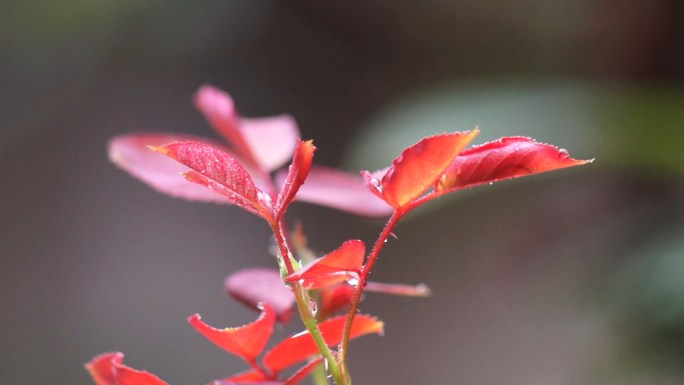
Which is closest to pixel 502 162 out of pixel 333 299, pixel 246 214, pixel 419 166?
pixel 419 166

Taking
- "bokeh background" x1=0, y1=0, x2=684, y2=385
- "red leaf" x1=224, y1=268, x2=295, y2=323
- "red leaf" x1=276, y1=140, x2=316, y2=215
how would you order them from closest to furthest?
1. "red leaf" x1=276, y1=140, x2=316, y2=215
2. "red leaf" x1=224, y1=268, x2=295, y2=323
3. "bokeh background" x1=0, y1=0, x2=684, y2=385

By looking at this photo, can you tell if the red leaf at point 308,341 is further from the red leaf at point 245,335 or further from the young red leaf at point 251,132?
the young red leaf at point 251,132

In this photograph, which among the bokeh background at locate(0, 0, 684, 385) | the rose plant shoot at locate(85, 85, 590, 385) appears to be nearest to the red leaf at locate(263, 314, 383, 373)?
the rose plant shoot at locate(85, 85, 590, 385)

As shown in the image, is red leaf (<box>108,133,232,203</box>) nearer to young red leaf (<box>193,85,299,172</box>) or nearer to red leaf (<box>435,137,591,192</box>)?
young red leaf (<box>193,85,299,172</box>)

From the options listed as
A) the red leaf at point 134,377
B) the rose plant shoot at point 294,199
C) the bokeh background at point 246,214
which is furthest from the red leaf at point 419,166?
the bokeh background at point 246,214

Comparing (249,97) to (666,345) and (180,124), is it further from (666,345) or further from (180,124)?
(666,345)

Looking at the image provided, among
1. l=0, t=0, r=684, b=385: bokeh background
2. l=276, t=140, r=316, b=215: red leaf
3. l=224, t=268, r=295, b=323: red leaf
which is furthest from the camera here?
l=0, t=0, r=684, b=385: bokeh background

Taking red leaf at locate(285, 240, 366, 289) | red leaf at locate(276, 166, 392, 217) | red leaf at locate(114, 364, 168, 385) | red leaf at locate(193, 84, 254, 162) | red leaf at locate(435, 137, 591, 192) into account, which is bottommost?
red leaf at locate(114, 364, 168, 385)

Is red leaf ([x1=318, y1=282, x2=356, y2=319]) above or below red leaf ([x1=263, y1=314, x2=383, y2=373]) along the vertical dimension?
above
